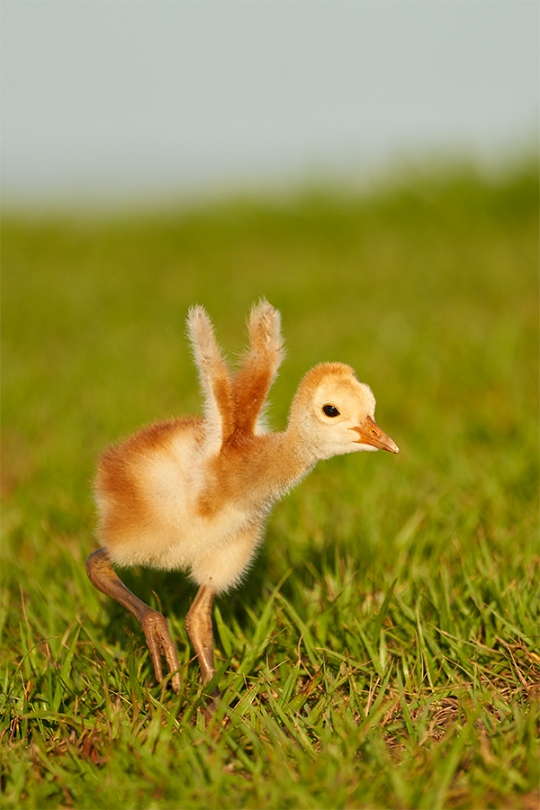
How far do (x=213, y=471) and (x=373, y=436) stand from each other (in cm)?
56

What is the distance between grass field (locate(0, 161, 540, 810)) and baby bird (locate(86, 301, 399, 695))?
24cm

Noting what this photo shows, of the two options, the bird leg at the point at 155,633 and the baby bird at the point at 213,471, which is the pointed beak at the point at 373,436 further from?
the bird leg at the point at 155,633

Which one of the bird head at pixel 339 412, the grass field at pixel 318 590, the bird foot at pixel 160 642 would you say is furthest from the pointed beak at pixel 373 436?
the bird foot at pixel 160 642

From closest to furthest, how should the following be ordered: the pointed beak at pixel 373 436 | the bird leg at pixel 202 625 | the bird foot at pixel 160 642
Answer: the pointed beak at pixel 373 436, the bird foot at pixel 160 642, the bird leg at pixel 202 625

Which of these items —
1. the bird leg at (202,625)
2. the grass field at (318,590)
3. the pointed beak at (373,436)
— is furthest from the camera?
the bird leg at (202,625)

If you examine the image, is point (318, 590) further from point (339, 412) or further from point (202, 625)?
point (339, 412)

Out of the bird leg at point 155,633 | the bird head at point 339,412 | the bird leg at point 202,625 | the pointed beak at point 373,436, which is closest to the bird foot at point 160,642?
the bird leg at point 155,633

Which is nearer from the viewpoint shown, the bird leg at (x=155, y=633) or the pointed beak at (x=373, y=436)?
the pointed beak at (x=373, y=436)

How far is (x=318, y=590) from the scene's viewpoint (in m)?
3.62

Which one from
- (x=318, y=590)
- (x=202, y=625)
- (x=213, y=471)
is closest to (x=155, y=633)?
(x=202, y=625)

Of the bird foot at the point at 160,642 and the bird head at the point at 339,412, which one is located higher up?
the bird head at the point at 339,412

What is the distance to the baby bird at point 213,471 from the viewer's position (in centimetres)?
285

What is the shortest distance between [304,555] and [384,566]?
14.6 inches

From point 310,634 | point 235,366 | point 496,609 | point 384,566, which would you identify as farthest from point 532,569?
point 235,366
